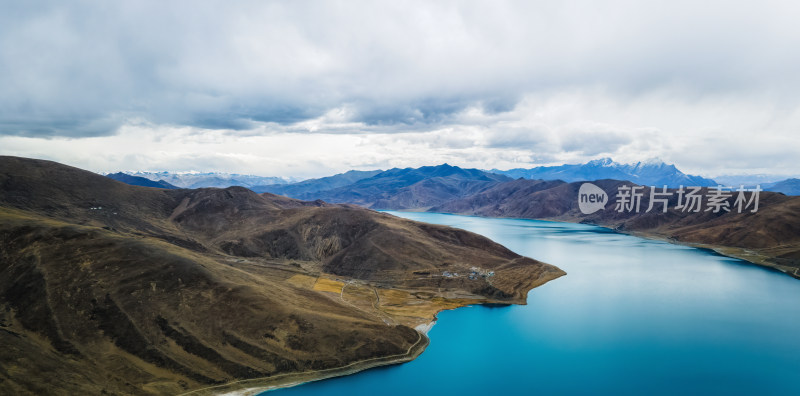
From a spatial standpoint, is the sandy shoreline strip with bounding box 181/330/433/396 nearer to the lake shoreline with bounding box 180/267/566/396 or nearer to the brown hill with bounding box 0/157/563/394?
the lake shoreline with bounding box 180/267/566/396

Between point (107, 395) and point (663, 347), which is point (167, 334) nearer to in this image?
point (107, 395)

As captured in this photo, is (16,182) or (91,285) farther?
(16,182)

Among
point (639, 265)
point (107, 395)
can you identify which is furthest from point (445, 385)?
point (639, 265)

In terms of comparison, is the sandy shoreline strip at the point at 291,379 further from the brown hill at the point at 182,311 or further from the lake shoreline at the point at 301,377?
the brown hill at the point at 182,311

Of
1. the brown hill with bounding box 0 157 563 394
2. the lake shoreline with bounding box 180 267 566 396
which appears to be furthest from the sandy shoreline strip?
the brown hill with bounding box 0 157 563 394

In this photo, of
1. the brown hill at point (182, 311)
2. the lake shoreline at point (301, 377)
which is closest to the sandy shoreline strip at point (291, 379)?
the lake shoreline at point (301, 377)

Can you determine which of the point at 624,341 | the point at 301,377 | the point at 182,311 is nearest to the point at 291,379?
the point at 301,377

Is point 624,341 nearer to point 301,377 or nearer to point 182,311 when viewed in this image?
point 301,377

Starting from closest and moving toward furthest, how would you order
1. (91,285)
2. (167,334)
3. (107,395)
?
(107,395) → (167,334) → (91,285)

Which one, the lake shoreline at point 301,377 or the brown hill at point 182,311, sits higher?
the brown hill at point 182,311

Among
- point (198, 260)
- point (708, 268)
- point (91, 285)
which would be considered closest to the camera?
point (91, 285)
